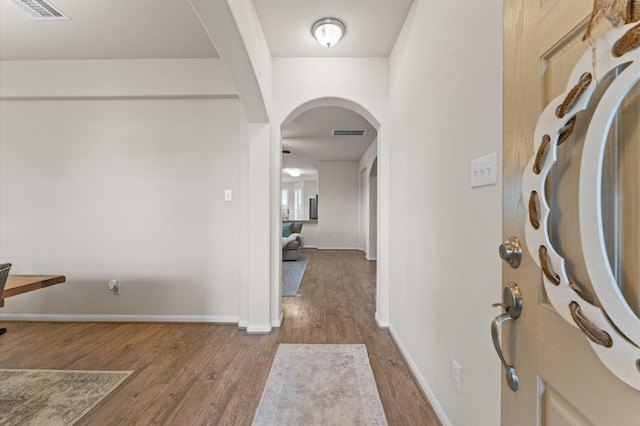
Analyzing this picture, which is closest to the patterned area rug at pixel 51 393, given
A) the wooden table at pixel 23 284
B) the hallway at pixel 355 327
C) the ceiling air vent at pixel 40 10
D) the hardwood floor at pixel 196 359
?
the hardwood floor at pixel 196 359

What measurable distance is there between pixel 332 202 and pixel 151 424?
6.88m

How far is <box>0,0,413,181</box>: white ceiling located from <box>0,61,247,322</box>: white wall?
0.45m

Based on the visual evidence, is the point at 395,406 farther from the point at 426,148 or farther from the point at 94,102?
the point at 94,102

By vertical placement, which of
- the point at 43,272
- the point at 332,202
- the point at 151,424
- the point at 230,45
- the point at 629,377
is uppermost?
the point at 230,45

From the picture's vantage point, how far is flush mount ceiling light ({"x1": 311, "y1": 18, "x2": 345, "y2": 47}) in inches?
84.9

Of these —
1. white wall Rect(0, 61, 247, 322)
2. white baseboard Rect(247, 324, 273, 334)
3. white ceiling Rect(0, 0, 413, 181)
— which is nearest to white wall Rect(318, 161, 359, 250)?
white wall Rect(0, 61, 247, 322)

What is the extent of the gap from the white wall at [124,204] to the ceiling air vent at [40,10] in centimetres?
79

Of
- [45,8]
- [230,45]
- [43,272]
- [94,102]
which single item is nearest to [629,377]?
[230,45]

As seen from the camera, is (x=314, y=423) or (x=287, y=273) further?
(x=287, y=273)

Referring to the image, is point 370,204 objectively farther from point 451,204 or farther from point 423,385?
point 451,204

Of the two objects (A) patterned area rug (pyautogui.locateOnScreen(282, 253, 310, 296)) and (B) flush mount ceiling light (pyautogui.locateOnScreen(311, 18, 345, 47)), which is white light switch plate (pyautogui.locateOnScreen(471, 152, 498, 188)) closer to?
(B) flush mount ceiling light (pyautogui.locateOnScreen(311, 18, 345, 47))

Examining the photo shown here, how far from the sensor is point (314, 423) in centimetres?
151

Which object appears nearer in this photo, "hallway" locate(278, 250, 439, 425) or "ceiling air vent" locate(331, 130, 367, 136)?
"hallway" locate(278, 250, 439, 425)

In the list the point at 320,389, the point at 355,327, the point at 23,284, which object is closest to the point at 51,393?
the point at 23,284
